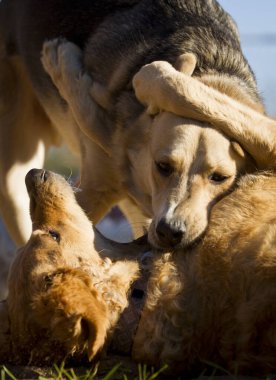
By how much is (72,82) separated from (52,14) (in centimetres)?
98

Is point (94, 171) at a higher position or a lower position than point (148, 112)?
lower

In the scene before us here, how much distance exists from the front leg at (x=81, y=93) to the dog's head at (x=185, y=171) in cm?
76

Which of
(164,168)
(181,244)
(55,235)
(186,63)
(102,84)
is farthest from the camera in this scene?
(102,84)

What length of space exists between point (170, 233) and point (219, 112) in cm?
73

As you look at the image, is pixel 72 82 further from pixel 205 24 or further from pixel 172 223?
pixel 172 223

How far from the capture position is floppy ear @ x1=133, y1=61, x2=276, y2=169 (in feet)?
14.0

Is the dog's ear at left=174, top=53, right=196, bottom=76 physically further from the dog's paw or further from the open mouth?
the open mouth

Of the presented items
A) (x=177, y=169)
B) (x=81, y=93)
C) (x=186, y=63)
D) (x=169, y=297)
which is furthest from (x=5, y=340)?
(x=81, y=93)

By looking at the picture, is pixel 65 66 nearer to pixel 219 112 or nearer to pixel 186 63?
pixel 186 63

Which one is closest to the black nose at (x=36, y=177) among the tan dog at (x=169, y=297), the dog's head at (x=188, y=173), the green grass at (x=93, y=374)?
the tan dog at (x=169, y=297)

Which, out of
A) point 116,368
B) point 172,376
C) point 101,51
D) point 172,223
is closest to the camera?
point 116,368

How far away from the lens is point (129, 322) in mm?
3643

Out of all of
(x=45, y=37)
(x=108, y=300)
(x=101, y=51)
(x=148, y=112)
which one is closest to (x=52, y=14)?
(x=45, y=37)

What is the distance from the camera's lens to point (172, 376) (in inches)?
137
